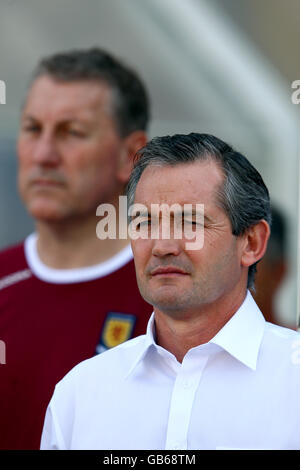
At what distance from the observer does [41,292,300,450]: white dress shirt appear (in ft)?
4.11

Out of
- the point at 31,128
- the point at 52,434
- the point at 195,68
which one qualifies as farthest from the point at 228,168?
the point at 195,68

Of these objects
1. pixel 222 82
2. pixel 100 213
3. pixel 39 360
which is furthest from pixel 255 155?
pixel 39 360

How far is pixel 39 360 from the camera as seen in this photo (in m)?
1.84

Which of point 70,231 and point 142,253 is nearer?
point 142,253

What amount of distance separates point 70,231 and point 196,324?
799 millimetres

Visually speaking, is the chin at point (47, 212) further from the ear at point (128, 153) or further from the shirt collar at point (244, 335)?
the shirt collar at point (244, 335)

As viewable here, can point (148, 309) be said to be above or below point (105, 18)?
below

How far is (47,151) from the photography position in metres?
1.94

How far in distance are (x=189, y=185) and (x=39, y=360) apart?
30.1 inches

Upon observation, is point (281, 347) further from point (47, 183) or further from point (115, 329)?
point (47, 183)

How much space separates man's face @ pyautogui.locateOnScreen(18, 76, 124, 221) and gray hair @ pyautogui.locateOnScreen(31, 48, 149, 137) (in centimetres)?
3

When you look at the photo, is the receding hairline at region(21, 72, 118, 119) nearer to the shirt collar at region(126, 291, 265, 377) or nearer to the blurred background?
the blurred background

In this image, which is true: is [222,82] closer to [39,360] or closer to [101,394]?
[39,360]

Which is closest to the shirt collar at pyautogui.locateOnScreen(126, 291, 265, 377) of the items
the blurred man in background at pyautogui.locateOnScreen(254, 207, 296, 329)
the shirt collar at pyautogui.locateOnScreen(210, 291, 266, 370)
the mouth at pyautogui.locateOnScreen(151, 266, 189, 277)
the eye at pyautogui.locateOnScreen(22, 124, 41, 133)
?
the shirt collar at pyautogui.locateOnScreen(210, 291, 266, 370)
